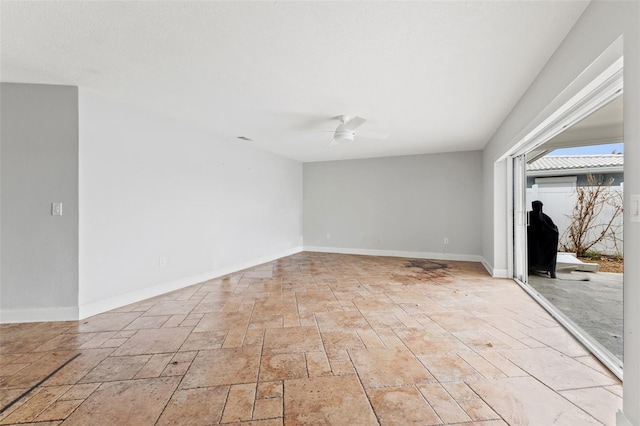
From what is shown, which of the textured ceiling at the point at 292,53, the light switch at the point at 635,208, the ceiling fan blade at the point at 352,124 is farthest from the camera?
the ceiling fan blade at the point at 352,124

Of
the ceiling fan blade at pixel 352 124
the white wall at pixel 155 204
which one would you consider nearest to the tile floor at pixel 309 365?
the white wall at pixel 155 204

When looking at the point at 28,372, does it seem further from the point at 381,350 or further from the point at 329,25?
the point at 329,25

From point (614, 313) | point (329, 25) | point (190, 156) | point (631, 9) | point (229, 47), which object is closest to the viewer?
point (631, 9)

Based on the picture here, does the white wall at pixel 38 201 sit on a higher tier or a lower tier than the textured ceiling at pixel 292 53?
lower

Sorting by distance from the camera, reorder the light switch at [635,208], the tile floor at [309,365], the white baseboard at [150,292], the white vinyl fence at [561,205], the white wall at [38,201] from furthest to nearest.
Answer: the white vinyl fence at [561,205], the white baseboard at [150,292], the white wall at [38,201], the tile floor at [309,365], the light switch at [635,208]

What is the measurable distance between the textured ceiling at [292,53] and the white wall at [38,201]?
0.84 ft

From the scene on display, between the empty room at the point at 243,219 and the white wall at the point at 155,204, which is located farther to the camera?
the white wall at the point at 155,204

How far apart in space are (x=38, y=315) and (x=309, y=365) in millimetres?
2772

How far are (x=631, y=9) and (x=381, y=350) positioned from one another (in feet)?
7.56

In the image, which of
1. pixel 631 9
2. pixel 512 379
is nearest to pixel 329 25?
pixel 631 9

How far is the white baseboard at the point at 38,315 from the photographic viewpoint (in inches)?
102

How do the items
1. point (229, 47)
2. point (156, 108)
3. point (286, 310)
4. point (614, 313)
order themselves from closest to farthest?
point (229, 47), point (614, 313), point (286, 310), point (156, 108)

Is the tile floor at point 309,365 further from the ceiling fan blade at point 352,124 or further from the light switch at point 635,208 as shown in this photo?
the ceiling fan blade at point 352,124

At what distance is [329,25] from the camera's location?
1735mm
